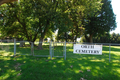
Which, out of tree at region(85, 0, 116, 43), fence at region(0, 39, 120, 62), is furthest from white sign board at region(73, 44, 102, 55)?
tree at region(85, 0, 116, 43)

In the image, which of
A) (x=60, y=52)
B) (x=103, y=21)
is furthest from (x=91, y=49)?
(x=103, y=21)

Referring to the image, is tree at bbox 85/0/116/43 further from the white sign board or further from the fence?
the white sign board

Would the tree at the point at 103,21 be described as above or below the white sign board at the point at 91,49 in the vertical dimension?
above

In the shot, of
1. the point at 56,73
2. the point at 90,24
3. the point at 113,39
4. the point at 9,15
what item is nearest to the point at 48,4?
the point at 9,15

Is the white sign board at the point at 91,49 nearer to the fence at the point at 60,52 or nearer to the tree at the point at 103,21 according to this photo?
the fence at the point at 60,52

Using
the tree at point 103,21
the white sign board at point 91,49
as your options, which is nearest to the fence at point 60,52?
the white sign board at point 91,49

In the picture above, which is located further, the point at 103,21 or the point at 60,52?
the point at 103,21

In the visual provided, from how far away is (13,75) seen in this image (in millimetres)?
4969

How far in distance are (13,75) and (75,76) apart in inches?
124

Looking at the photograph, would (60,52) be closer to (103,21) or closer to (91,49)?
(91,49)

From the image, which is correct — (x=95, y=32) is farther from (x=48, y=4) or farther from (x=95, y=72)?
(x=95, y=72)

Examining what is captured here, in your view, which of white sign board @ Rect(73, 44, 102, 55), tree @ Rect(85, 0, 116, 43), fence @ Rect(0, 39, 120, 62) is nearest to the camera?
white sign board @ Rect(73, 44, 102, 55)

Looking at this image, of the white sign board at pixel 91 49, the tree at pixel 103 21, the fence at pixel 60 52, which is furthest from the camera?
the tree at pixel 103 21

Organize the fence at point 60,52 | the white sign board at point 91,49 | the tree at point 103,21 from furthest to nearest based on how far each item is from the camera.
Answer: the tree at point 103,21
the fence at point 60,52
the white sign board at point 91,49
